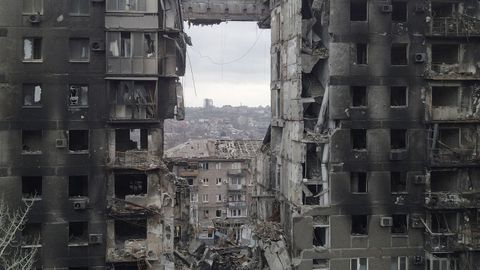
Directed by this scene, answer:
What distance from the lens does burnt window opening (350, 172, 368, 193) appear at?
125 ft

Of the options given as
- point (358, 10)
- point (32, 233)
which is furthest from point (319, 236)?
point (32, 233)

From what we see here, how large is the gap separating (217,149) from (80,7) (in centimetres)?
5462

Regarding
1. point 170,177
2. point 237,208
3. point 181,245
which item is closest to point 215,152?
point 237,208

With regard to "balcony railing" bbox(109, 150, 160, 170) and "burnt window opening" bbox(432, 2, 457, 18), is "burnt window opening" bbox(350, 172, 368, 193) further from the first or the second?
"balcony railing" bbox(109, 150, 160, 170)

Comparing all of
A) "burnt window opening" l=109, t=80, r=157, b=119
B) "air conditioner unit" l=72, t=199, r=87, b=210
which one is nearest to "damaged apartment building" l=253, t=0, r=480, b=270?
"burnt window opening" l=109, t=80, r=157, b=119

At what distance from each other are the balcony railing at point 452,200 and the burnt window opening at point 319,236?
7.06m

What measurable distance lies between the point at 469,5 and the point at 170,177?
23414 mm

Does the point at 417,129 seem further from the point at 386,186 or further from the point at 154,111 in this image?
the point at 154,111

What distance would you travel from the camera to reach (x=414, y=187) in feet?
125

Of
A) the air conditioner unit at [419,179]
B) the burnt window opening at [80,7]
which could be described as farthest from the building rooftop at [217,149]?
the burnt window opening at [80,7]

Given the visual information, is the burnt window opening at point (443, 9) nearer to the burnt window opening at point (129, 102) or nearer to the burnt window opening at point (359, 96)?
the burnt window opening at point (359, 96)

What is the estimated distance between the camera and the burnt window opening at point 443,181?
39.2 m

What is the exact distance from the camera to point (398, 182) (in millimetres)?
38906

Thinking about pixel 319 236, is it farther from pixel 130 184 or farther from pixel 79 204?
pixel 79 204
